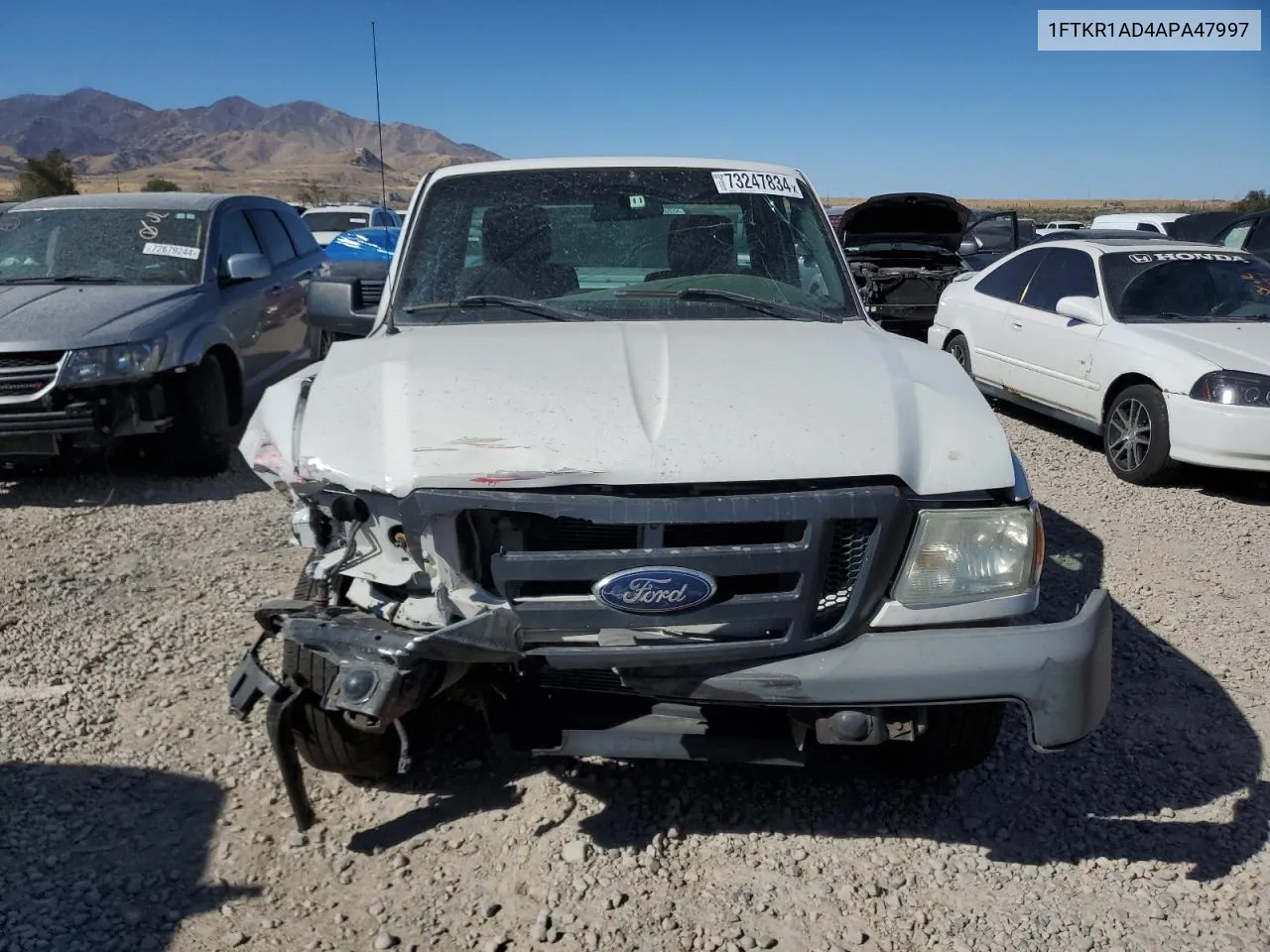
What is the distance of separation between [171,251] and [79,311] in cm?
100

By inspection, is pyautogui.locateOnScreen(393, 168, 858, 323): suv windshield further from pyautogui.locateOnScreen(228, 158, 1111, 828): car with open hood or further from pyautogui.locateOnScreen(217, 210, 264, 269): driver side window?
pyautogui.locateOnScreen(217, 210, 264, 269): driver side window

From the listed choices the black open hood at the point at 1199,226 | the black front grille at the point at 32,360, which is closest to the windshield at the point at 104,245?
the black front grille at the point at 32,360

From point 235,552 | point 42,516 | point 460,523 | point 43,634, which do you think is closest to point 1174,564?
point 460,523

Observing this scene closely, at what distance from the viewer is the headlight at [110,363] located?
578 centimetres

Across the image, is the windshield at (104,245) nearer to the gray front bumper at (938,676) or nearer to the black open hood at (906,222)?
the gray front bumper at (938,676)

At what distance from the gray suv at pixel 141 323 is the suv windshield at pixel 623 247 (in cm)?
287

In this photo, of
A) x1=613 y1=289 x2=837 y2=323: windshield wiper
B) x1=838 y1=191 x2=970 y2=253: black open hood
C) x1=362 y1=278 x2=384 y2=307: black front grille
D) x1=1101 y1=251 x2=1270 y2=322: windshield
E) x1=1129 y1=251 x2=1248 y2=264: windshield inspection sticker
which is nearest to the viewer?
x1=613 y1=289 x2=837 y2=323: windshield wiper

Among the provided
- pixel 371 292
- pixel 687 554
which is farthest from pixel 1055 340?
pixel 687 554

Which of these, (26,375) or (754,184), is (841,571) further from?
(26,375)

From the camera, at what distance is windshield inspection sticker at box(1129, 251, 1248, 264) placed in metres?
7.68

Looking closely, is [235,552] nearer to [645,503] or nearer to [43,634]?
[43,634]

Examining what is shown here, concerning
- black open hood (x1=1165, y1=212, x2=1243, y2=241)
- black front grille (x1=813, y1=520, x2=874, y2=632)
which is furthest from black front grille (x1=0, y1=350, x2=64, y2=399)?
black open hood (x1=1165, y1=212, x2=1243, y2=241)

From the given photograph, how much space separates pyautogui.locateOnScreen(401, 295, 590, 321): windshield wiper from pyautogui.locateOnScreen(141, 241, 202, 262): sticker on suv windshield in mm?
3915

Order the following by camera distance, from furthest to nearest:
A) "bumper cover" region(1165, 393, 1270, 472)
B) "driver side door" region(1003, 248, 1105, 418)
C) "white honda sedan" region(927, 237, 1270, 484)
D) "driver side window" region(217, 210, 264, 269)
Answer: "driver side door" region(1003, 248, 1105, 418)
"driver side window" region(217, 210, 264, 269)
"white honda sedan" region(927, 237, 1270, 484)
"bumper cover" region(1165, 393, 1270, 472)
